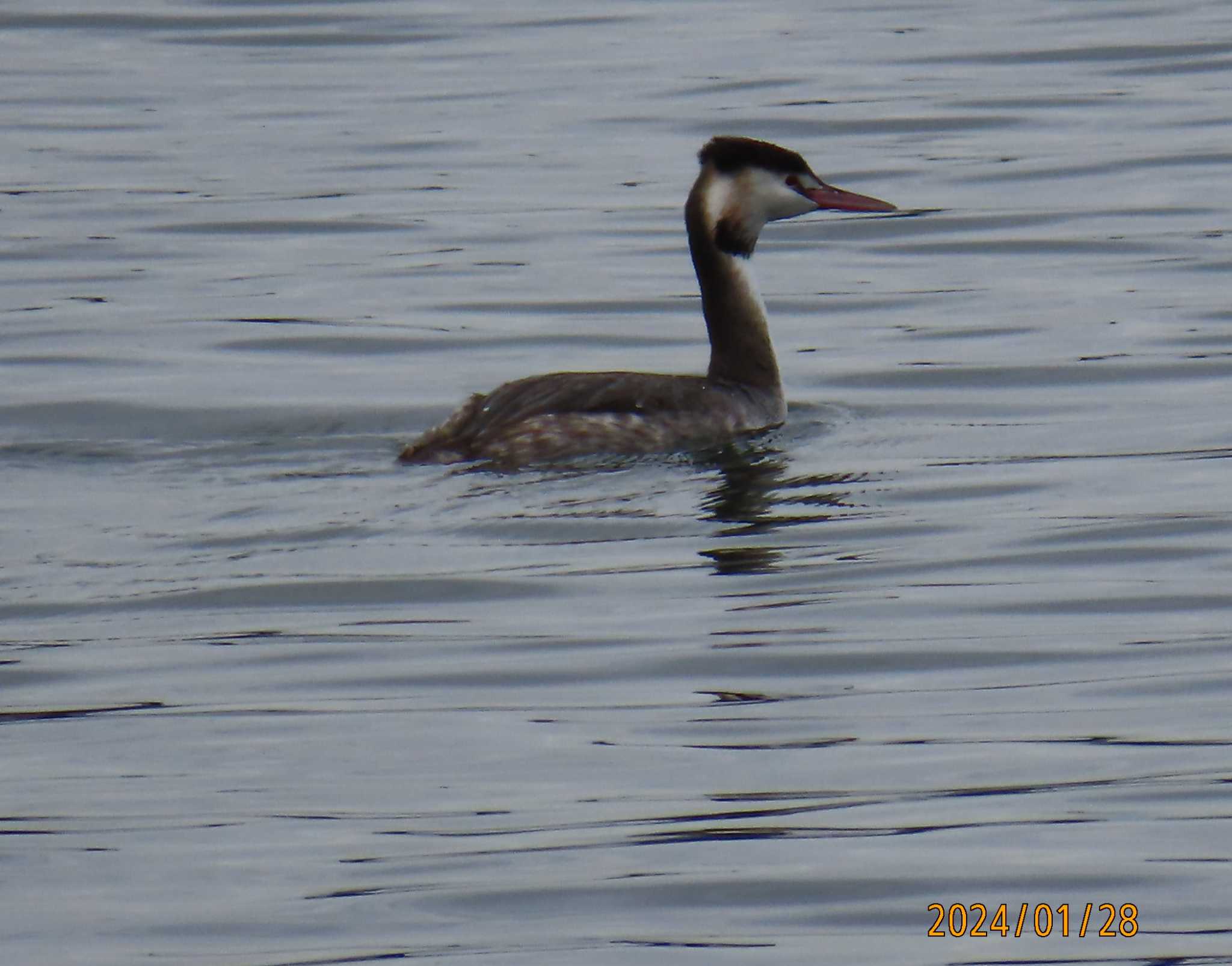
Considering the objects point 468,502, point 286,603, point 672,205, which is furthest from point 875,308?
point 286,603

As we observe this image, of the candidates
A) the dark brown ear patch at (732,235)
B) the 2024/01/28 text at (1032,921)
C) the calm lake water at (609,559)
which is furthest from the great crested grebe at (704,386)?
the 2024/01/28 text at (1032,921)

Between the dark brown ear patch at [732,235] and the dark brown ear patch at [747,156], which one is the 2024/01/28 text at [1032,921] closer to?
the dark brown ear patch at [747,156]

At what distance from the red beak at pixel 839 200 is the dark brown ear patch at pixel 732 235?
287 millimetres

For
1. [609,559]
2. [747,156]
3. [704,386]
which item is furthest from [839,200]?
[609,559]

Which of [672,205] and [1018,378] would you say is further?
[672,205]

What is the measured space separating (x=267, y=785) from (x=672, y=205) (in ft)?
37.2

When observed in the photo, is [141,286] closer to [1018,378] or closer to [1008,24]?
[1018,378]

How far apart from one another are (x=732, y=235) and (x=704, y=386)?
973mm

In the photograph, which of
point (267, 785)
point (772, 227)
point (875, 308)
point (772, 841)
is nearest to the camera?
point (772, 841)

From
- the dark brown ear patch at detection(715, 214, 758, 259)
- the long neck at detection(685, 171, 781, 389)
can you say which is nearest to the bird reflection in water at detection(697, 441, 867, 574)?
the long neck at detection(685, 171, 781, 389)

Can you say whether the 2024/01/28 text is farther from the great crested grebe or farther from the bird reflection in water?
the great crested grebe

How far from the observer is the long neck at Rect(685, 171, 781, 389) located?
11.3m

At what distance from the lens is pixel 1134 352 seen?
12.5m

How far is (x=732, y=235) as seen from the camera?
38.1ft
